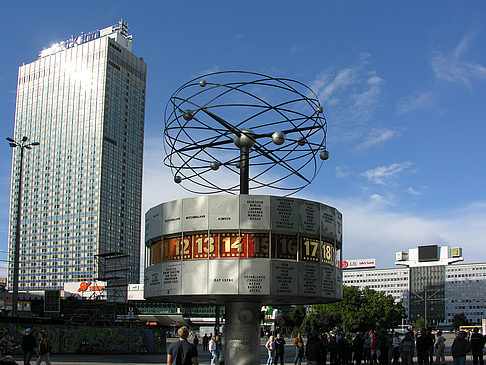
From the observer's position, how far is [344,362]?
97.2ft

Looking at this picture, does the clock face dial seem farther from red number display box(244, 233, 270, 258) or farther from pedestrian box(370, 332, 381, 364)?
pedestrian box(370, 332, 381, 364)

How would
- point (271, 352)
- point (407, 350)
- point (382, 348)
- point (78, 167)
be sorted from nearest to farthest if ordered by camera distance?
1. point (407, 350)
2. point (271, 352)
3. point (382, 348)
4. point (78, 167)

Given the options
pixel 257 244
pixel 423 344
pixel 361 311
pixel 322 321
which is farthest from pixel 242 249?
pixel 361 311

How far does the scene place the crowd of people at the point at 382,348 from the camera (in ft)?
68.9

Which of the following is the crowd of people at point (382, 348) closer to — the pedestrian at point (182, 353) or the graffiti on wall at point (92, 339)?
the pedestrian at point (182, 353)

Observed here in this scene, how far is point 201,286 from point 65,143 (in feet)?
598

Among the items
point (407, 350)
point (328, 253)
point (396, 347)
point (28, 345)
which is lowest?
point (396, 347)

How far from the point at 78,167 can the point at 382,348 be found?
172m

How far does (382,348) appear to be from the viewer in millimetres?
28047

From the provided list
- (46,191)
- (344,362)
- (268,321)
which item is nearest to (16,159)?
(46,191)

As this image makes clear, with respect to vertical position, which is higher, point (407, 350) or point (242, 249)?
A: point (242, 249)

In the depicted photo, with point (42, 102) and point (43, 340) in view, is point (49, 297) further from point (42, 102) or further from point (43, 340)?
point (42, 102)

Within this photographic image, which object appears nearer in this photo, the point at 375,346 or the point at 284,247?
the point at 284,247

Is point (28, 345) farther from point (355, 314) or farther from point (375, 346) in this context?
point (355, 314)
